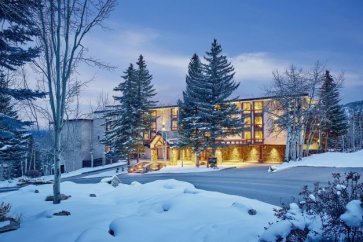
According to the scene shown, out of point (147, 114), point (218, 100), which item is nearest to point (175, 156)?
point (147, 114)

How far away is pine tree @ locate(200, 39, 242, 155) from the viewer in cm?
3800

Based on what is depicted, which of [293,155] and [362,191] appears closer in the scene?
[362,191]

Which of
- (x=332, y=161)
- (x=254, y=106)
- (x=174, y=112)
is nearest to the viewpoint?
(x=332, y=161)

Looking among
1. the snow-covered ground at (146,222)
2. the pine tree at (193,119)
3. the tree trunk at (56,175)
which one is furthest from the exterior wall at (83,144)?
the snow-covered ground at (146,222)

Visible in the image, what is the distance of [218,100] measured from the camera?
38.2 meters

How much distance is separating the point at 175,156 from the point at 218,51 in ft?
52.1

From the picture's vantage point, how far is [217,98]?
1506 inches

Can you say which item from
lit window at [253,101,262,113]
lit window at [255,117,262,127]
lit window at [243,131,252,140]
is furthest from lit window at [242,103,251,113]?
lit window at [243,131,252,140]

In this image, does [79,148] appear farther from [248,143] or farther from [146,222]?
[146,222]

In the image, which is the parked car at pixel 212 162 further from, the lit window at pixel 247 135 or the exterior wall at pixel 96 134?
the exterior wall at pixel 96 134

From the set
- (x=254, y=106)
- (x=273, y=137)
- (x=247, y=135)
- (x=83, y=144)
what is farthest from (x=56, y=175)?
(x=83, y=144)

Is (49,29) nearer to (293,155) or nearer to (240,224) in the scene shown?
(240,224)

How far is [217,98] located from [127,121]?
1262cm

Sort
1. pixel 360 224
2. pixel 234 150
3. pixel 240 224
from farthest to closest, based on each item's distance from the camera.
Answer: pixel 234 150, pixel 240 224, pixel 360 224
